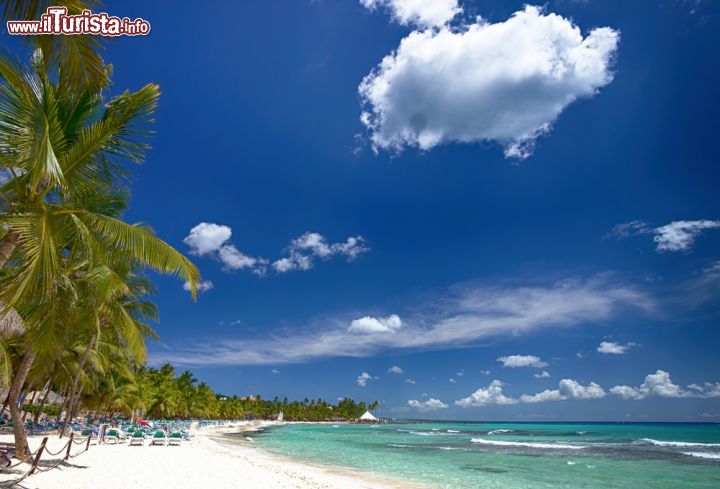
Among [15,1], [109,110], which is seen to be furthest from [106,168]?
[15,1]

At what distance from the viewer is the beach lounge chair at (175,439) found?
72.1 feet

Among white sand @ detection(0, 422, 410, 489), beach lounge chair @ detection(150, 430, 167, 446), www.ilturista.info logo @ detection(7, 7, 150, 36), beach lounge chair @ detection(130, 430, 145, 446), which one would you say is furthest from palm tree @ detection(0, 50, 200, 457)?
beach lounge chair @ detection(150, 430, 167, 446)

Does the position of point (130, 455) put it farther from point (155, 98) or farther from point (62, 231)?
point (155, 98)

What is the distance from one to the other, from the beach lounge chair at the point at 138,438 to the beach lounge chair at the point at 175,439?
1296mm

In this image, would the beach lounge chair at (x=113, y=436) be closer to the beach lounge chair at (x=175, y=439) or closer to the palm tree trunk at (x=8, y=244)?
the beach lounge chair at (x=175, y=439)

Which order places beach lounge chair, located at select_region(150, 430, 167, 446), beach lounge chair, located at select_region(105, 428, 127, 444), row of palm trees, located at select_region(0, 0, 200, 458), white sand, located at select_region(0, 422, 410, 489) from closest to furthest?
row of palm trees, located at select_region(0, 0, 200, 458) → white sand, located at select_region(0, 422, 410, 489) → beach lounge chair, located at select_region(105, 428, 127, 444) → beach lounge chair, located at select_region(150, 430, 167, 446)

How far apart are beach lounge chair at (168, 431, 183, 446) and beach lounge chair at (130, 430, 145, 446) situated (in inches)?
51.0

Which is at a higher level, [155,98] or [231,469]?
[155,98]

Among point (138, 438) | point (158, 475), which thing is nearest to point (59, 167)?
point (158, 475)

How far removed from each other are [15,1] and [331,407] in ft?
530

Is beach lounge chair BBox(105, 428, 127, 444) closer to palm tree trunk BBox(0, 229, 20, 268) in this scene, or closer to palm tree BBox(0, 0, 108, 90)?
palm tree trunk BBox(0, 229, 20, 268)

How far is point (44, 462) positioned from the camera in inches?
386

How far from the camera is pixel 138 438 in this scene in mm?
20906

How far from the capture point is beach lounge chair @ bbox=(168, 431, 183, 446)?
21977mm
